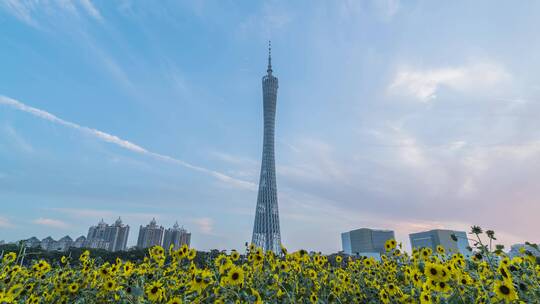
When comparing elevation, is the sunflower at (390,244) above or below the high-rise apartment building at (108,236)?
below

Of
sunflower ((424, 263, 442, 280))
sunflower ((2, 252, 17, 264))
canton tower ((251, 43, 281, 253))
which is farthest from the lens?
canton tower ((251, 43, 281, 253))

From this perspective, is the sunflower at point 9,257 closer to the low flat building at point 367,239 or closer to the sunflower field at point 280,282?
the sunflower field at point 280,282

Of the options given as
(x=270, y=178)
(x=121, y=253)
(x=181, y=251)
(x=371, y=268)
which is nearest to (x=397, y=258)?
(x=371, y=268)

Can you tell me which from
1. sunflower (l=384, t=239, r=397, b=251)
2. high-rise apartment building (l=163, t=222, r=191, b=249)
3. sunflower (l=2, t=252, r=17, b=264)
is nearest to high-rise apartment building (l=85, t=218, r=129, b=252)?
high-rise apartment building (l=163, t=222, r=191, b=249)

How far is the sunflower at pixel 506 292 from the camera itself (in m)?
2.07

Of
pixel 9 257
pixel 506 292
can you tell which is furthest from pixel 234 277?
pixel 9 257

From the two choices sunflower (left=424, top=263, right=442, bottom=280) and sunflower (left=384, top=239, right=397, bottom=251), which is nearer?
sunflower (left=424, top=263, right=442, bottom=280)

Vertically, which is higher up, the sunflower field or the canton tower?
the canton tower

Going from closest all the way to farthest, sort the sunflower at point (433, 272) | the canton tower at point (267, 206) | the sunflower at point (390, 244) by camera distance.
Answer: the sunflower at point (433, 272), the sunflower at point (390, 244), the canton tower at point (267, 206)

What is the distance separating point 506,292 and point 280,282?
6.87 ft

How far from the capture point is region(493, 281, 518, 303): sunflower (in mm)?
2070

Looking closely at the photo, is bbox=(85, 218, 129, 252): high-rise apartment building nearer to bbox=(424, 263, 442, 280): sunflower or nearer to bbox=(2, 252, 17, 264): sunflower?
bbox=(2, 252, 17, 264): sunflower

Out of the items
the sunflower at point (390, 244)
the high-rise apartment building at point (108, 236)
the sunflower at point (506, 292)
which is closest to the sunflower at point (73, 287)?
the sunflower at point (506, 292)

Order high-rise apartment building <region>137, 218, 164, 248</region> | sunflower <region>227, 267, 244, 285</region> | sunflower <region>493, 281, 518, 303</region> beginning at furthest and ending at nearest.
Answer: high-rise apartment building <region>137, 218, 164, 248</region> → sunflower <region>227, 267, 244, 285</region> → sunflower <region>493, 281, 518, 303</region>
